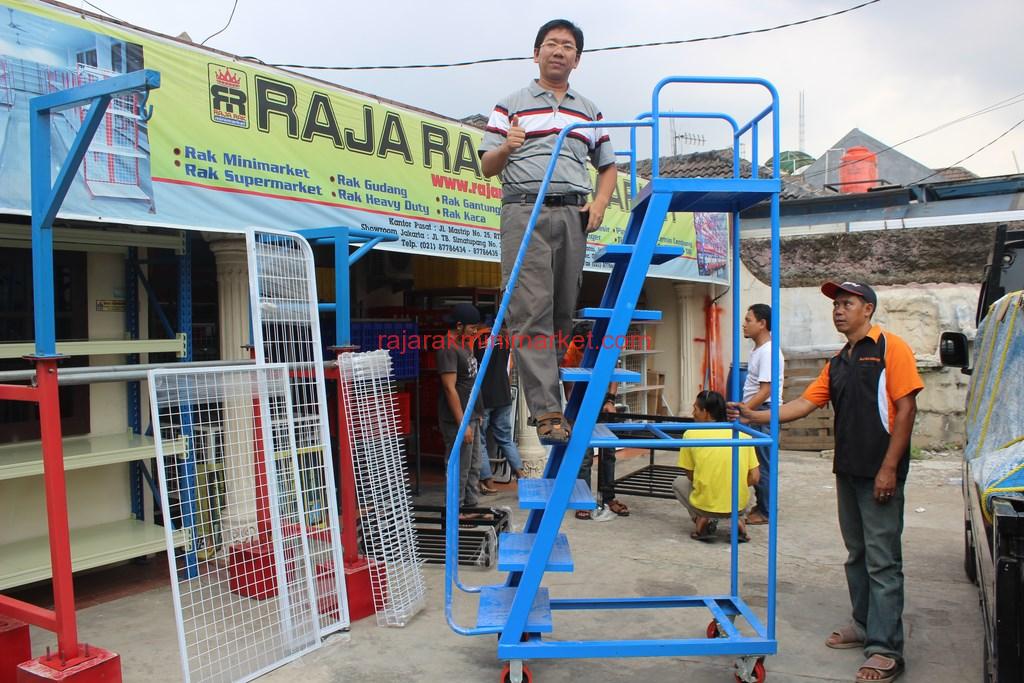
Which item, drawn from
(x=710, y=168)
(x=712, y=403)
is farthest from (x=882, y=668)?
(x=710, y=168)

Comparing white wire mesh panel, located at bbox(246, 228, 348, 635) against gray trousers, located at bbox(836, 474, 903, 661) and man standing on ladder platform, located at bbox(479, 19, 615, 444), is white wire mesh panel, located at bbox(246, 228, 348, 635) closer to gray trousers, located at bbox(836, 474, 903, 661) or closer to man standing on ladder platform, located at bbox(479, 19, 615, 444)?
man standing on ladder platform, located at bbox(479, 19, 615, 444)

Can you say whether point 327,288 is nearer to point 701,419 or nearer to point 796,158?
point 701,419

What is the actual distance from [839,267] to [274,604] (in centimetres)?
1040

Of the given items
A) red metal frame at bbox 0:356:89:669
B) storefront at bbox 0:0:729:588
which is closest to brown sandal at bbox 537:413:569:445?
red metal frame at bbox 0:356:89:669

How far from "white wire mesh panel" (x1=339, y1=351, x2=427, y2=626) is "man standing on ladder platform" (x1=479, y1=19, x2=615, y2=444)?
4.09 ft

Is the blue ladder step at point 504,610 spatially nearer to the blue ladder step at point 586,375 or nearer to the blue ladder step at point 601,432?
the blue ladder step at point 601,432

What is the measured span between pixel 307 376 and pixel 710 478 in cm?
338

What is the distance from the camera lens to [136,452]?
5.08 m

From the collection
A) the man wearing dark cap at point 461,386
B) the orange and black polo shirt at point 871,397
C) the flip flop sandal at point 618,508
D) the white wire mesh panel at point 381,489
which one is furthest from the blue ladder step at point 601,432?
the flip flop sandal at point 618,508

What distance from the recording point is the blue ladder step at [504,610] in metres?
3.59


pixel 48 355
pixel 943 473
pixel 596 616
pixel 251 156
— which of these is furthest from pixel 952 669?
pixel 943 473

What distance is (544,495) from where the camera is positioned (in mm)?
3752

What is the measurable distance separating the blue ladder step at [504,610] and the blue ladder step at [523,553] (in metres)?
0.21

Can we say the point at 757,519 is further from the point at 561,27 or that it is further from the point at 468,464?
the point at 561,27
